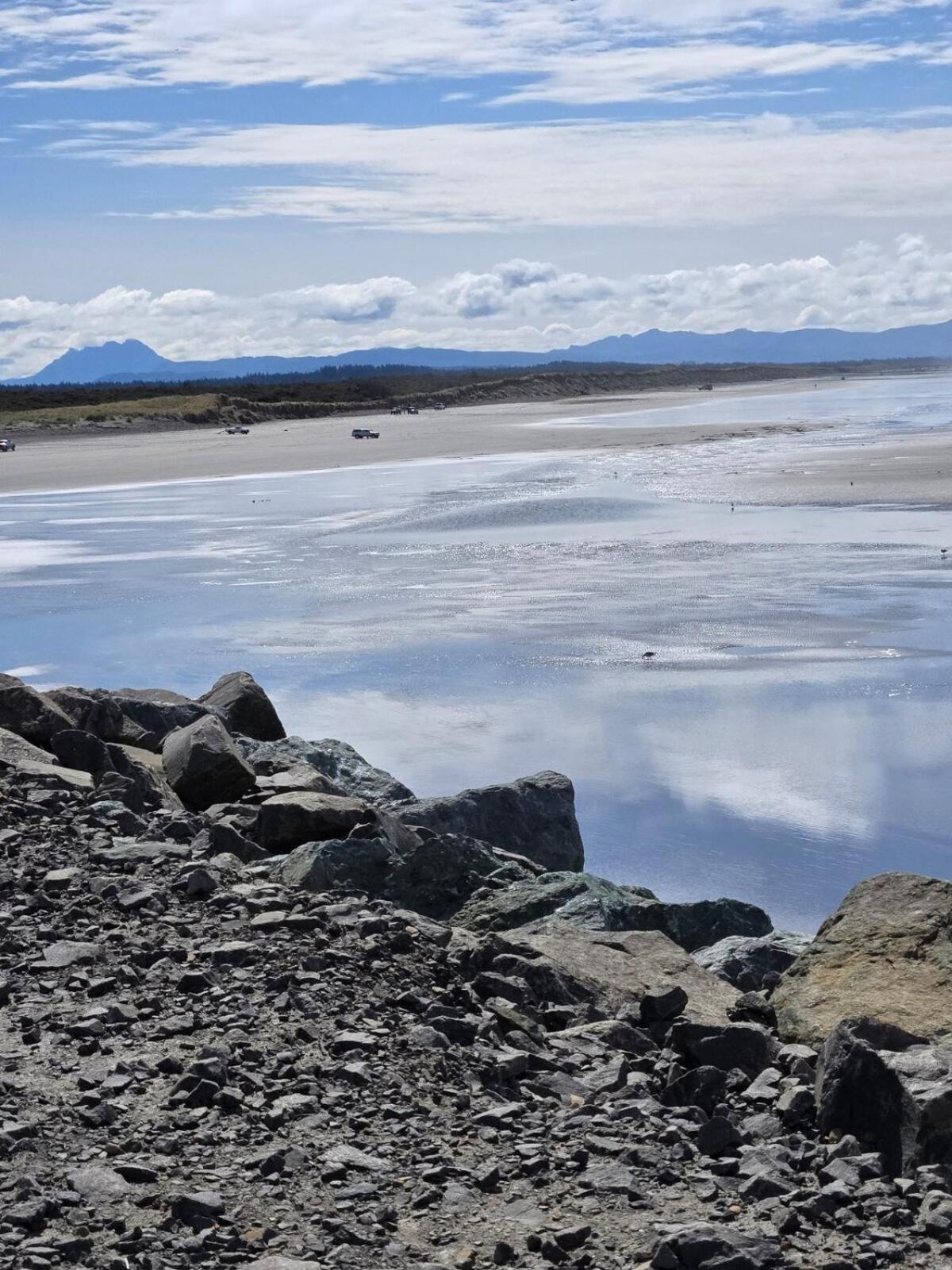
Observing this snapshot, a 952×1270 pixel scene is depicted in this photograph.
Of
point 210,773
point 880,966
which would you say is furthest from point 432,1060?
point 210,773

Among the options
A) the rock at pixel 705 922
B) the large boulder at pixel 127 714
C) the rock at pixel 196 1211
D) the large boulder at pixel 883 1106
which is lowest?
the rock at pixel 705 922

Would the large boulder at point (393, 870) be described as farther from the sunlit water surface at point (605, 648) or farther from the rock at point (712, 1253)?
the rock at point (712, 1253)

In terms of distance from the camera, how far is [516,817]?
11391mm

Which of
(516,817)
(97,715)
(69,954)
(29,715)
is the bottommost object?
(516,817)

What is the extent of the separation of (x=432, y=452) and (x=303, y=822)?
58253 millimetres

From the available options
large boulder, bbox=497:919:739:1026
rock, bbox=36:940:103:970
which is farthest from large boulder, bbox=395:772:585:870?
rock, bbox=36:940:103:970

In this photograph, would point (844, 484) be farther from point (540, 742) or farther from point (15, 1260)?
point (15, 1260)

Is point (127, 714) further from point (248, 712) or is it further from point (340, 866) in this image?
point (340, 866)

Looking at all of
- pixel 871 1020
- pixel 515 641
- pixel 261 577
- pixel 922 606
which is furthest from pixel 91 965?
pixel 261 577

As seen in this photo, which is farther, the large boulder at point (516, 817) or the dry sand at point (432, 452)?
the dry sand at point (432, 452)

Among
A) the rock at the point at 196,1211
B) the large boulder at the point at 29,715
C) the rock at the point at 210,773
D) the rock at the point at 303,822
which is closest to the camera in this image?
the rock at the point at 196,1211

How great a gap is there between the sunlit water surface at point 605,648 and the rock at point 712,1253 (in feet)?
19.2

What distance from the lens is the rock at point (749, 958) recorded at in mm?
8344

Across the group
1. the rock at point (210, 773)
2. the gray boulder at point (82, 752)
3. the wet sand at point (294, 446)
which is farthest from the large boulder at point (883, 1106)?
the wet sand at point (294, 446)
